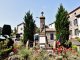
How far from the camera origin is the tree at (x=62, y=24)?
12.3 m

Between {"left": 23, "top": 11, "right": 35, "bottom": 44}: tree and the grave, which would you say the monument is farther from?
{"left": 23, "top": 11, "right": 35, "bottom": 44}: tree

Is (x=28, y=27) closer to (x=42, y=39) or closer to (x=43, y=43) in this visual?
(x=42, y=39)

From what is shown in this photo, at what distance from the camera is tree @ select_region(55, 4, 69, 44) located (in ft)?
40.2

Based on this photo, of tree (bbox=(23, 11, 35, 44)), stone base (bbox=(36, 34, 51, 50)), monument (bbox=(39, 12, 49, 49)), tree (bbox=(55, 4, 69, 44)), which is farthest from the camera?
tree (bbox=(23, 11, 35, 44))

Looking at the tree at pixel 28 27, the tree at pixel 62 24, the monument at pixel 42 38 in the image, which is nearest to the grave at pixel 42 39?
the monument at pixel 42 38

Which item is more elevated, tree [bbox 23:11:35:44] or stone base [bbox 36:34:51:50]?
tree [bbox 23:11:35:44]

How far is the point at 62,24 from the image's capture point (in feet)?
41.1

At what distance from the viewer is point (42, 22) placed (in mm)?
11305

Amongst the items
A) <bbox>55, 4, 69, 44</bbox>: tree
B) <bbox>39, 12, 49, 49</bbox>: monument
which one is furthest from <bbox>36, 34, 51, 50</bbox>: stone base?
<bbox>55, 4, 69, 44</bbox>: tree

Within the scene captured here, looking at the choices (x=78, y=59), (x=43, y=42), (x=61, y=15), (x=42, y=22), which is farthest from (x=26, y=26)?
(x=78, y=59)

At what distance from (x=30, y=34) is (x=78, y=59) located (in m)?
10.6

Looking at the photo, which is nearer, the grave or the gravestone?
the grave

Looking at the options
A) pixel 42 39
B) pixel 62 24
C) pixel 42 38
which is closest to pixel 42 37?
pixel 42 38

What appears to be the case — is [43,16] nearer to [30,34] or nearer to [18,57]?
[30,34]
